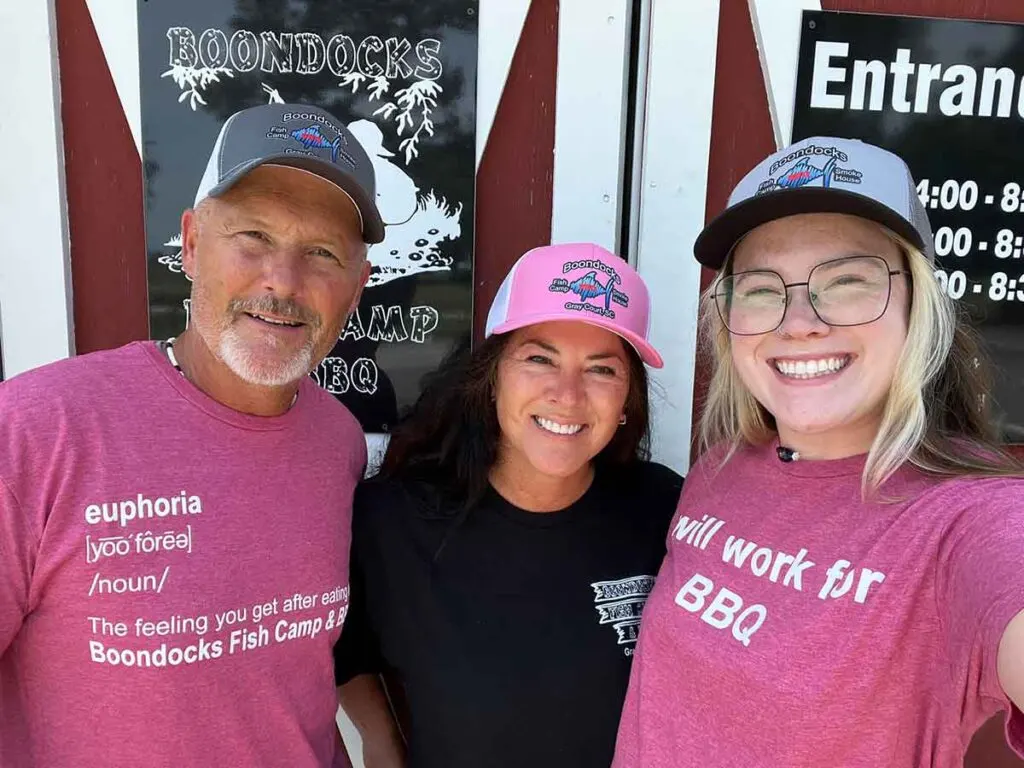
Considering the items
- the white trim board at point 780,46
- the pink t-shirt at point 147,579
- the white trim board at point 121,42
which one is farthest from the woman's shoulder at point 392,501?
the white trim board at point 780,46

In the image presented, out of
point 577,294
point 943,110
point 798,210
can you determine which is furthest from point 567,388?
point 943,110

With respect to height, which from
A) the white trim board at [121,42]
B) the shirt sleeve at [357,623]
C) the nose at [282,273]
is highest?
the white trim board at [121,42]

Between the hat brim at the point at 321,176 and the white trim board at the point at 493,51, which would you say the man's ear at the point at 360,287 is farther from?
the white trim board at the point at 493,51

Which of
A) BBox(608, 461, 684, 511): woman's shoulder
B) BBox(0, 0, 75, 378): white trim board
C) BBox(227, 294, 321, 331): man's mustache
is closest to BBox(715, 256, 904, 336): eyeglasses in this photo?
BBox(608, 461, 684, 511): woman's shoulder

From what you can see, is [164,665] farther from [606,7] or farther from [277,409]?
[606,7]

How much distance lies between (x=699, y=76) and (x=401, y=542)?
152 centimetres

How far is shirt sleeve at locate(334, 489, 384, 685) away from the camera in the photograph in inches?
63.2

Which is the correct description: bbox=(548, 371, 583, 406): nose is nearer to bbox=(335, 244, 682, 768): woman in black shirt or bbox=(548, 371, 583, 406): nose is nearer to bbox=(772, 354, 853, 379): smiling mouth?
bbox=(335, 244, 682, 768): woman in black shirt

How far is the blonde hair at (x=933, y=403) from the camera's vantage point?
1.16 meters

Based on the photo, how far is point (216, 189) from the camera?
1.41 m

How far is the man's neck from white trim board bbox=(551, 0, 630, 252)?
1010mm

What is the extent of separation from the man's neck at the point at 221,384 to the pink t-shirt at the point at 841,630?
0.87 metres

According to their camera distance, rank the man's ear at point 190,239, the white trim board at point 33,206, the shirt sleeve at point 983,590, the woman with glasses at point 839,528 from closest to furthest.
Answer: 1. the shirt sleeve at point 983,590
2. the woman with glasses at point 839,528
3. the man's ear at point 190,239
4. the white trim board at point 33,206

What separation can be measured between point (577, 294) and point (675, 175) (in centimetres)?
74
